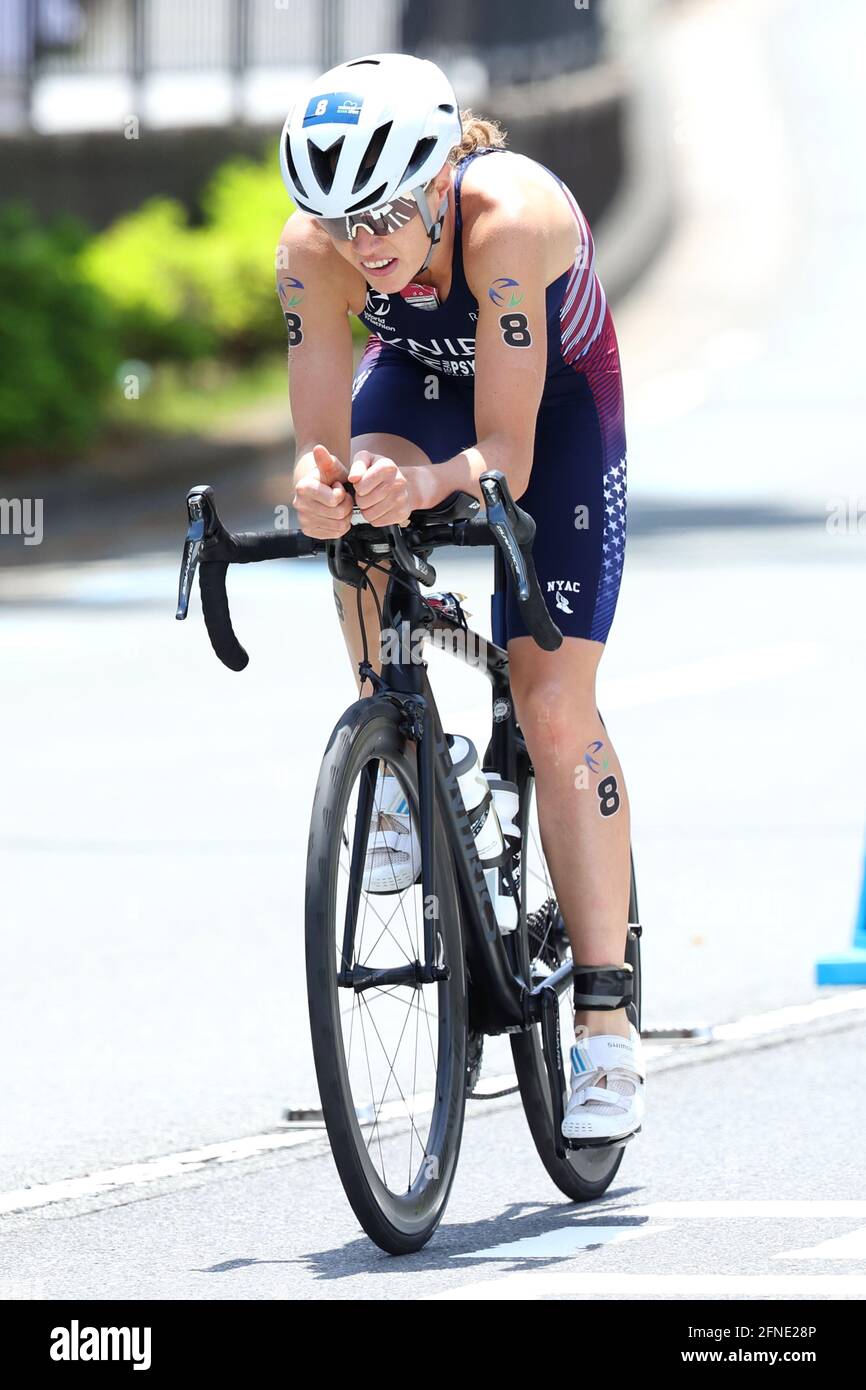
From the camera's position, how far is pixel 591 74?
120 feet

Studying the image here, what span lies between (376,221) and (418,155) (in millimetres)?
133

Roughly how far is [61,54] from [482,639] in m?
21.6

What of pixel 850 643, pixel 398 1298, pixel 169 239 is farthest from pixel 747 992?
pixel 169 239

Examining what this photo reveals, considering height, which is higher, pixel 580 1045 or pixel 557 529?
pixel 557 529

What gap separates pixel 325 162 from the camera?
15.3 feet

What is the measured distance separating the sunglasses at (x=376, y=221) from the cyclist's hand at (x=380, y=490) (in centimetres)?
40

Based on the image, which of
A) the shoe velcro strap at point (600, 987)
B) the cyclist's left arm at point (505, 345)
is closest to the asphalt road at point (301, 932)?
the shoe velcro strap at point (600, 987)

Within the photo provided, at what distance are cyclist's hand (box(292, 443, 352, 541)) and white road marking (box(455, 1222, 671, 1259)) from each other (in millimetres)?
1283

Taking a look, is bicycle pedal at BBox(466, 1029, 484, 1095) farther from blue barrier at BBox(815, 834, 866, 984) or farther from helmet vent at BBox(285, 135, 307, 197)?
blue barrier at BBox(815, 834, 866, 984)

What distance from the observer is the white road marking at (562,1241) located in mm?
4910

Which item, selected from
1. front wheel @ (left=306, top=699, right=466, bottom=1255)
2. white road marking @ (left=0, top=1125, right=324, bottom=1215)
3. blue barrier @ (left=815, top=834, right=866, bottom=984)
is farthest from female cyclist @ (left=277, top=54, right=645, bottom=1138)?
blue barrier @ (left=815, top=834, right=866, bottom=984)

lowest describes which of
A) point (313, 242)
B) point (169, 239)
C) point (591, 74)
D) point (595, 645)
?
point (595, 645)

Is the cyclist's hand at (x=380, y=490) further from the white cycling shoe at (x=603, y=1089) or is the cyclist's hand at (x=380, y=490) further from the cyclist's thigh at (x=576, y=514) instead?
the white cycling shoe at (x=603, y=1089)
